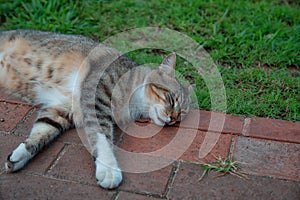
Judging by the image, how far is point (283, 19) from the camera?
16.7 ft

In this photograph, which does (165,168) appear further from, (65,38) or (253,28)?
(253,28)

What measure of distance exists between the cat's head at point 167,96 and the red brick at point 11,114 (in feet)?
3.43

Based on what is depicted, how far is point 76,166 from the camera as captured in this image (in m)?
3.11

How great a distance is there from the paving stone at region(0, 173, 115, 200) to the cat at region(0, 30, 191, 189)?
0.22 m

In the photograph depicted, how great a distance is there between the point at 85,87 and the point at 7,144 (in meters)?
0.74

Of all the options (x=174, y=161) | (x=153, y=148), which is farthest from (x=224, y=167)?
(x=153, y=148)

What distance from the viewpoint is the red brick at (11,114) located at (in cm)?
353

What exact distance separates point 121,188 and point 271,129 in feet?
4.44

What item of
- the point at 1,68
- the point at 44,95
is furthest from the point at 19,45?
the point at 44,95

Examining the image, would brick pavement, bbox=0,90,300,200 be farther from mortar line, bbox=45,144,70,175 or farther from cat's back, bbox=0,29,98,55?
cat's back, bbox=0,29,98,55

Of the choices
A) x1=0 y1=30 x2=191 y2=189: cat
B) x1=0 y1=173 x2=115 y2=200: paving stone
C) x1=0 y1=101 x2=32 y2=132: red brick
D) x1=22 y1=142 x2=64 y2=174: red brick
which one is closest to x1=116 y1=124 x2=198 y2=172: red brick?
x1=0 y1=30 x2=191 y2=189: cat

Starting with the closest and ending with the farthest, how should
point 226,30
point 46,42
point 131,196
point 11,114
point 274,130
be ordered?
point 131,196 → point 274,130 → point 11,114 → point 46,42 → point 226,30

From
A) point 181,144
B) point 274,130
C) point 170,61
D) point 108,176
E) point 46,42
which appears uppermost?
point 46,42

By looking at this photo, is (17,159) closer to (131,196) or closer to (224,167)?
(131,196)
